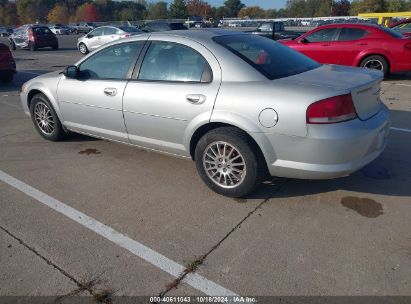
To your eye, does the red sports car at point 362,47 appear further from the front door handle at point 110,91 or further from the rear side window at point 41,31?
the rear side window at point 41,31

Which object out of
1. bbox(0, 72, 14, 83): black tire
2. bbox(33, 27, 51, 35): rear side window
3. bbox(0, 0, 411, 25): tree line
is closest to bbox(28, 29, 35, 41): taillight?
bbox(33, 27, 51, 35): rear side window

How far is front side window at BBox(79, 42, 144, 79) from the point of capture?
414 cm

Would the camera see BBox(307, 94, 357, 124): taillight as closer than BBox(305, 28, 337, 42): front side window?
Yes

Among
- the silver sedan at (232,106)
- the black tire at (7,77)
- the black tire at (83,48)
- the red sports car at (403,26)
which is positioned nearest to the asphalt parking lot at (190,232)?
the silver sedan at (232,106)

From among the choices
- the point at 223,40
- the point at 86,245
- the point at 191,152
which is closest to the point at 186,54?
the point at 223,40

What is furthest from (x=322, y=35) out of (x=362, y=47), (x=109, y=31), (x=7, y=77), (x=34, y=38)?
(x=34, y=38)

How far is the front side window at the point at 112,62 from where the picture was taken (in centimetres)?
414

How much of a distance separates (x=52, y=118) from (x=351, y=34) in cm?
767

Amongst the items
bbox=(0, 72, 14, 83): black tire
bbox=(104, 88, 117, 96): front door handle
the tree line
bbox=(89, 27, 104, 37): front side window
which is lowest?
bbox=(0, 72, 14, 83): black tire

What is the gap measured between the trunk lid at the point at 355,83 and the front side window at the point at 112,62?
1.82 metres

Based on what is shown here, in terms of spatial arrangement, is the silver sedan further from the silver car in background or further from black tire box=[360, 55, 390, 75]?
the silver car in background

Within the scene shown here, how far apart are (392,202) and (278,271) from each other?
156 centimetres

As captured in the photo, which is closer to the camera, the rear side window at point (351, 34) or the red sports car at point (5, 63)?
the rear side window at point (351, 34)

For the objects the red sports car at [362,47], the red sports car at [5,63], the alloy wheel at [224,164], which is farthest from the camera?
the red sports car at [5,63]
